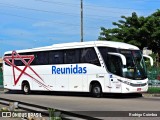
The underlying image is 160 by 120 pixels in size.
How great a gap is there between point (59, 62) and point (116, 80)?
16.3ft

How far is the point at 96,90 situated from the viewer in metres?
24.0

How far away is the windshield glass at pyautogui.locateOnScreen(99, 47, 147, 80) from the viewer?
22.7 m

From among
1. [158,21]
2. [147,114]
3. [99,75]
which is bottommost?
[147,114]

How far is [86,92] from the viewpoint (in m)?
25.1

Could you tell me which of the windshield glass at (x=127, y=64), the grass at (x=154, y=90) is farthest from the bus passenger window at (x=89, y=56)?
the grass at (x=154, y=90)

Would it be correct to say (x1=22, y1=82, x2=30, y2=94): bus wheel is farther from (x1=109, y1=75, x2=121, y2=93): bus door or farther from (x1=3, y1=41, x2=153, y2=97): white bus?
(x1=109, y1=75, x2=121, y2=93): bus door

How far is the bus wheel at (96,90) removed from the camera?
2381 cm

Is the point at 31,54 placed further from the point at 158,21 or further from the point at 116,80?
the point at 158,21

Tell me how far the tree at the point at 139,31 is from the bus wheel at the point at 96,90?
70.5ft

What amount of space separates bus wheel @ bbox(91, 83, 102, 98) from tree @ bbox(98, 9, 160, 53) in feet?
70.5

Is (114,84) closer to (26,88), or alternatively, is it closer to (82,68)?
(82,68)

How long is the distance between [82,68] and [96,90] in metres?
1.66

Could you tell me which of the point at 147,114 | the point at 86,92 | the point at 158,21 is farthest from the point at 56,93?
the point at 158,21

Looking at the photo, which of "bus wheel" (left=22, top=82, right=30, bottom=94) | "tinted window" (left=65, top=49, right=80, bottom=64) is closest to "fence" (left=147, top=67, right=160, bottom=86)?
"tinted window" (left=65, top=49, right=80, bottom=64)
